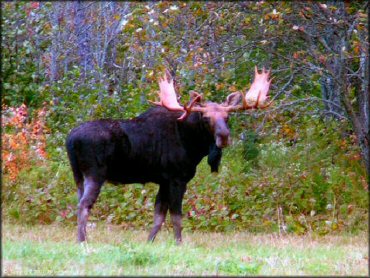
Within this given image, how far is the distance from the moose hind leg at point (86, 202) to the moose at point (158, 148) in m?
0.01

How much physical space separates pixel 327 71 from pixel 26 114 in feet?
20.5

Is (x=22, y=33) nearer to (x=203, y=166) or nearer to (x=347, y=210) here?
(x=203, y=166)

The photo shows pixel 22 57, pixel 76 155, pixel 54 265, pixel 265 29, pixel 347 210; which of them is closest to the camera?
pixel 54 265

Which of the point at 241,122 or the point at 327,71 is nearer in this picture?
the point at 327,71

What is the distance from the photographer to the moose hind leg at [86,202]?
1050cm

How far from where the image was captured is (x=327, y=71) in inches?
476

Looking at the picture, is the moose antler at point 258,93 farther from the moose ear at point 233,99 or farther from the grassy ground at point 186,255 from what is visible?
the grassy ground at point 186,255

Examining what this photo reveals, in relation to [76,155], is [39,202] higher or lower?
lower

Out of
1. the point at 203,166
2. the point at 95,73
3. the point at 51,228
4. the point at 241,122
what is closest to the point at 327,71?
the point at 241,122

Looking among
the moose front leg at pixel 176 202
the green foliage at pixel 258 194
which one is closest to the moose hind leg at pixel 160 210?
the moose front leg at pixel 176 202

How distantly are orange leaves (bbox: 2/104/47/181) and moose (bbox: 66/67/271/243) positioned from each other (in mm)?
2903

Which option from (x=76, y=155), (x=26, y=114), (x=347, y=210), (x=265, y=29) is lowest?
(x=347, y=210)

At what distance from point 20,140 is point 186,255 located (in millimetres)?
6016

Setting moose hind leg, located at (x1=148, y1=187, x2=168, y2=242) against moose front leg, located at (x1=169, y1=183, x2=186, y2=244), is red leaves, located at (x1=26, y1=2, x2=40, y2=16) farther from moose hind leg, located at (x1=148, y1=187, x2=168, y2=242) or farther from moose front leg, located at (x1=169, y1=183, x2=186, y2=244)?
moose front leg, located at (x1=169, y1=183, x2=186, y2=244)
